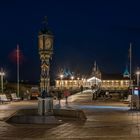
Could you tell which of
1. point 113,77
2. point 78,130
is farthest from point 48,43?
point 113,77

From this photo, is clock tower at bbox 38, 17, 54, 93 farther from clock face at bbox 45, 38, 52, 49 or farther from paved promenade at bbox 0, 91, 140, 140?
paved promenade at bbox 0, 91, 140, 140

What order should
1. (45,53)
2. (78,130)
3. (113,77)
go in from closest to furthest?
1. (78,130)
2. (45,53)
3. (113,77)

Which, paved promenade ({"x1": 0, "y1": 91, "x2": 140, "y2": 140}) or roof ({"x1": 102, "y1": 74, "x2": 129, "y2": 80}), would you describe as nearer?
paved promenade ({"x1": 0, "y1": 91, "x2": 140, "y2": 140})

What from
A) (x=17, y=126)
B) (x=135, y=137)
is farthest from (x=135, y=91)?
(x=135, y=137)

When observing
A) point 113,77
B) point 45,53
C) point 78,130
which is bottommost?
point 78,130

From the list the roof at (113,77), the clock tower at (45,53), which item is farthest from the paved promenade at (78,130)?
the roof at (113,77)

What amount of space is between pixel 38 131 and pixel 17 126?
2.09 metres

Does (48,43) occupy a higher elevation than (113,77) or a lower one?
lower

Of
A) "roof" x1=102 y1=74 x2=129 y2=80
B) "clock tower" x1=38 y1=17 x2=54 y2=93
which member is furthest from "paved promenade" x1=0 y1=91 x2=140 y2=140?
"roof" x1=102 y1=74 x2=129 y2=80

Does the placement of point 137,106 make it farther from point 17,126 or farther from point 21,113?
point 17,126

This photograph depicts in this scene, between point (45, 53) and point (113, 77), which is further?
point (113, 77)

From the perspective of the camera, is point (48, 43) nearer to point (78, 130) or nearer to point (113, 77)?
point (78, 130)

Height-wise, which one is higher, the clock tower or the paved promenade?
the clock tower

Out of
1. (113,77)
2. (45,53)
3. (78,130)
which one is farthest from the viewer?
(113,77)
